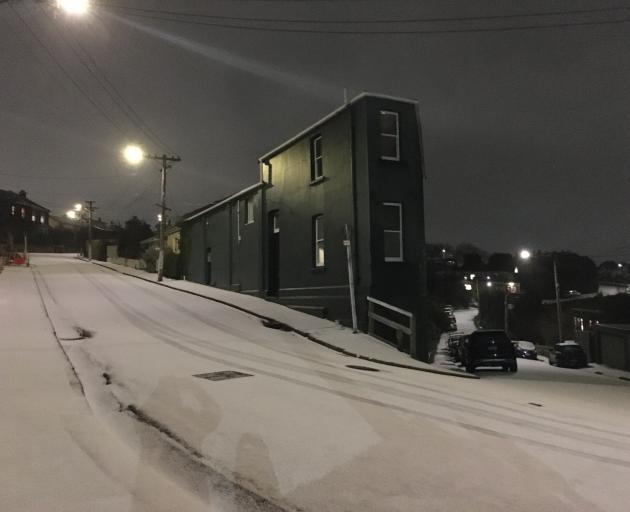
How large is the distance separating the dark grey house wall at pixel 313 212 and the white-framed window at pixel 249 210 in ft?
7.38

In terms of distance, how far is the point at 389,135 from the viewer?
1770 centimetres

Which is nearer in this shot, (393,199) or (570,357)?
(393,199)

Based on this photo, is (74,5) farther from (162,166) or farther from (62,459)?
(162,166)

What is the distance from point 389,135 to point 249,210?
1002cm

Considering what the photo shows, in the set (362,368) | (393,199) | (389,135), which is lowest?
(362,368)

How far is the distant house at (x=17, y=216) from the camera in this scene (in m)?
81.2

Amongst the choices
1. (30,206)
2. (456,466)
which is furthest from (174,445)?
(30,206)

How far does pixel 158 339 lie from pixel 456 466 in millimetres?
9317

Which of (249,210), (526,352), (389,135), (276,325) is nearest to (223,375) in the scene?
(276,325)

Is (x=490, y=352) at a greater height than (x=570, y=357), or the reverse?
(x=490, y=352)

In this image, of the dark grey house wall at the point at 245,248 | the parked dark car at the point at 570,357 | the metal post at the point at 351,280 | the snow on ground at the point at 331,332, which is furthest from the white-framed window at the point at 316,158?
the parked dark car at the point at 570,357

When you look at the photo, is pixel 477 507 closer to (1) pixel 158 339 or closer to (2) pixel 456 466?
(2) pixel 456 466

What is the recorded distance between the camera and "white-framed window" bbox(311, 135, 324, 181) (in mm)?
19906

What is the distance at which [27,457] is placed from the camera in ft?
16.1
